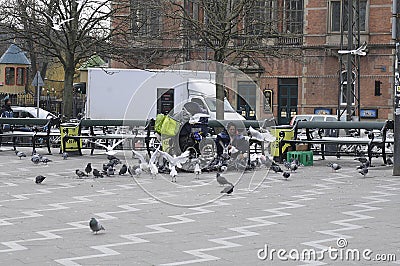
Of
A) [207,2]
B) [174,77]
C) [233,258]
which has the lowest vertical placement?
[233,258]

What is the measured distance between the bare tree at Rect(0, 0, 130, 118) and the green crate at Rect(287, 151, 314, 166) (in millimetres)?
10384

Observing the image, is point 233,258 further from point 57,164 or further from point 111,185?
point 57,164

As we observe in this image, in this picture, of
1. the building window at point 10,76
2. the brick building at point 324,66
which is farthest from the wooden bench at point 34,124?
the building window at point 10,76

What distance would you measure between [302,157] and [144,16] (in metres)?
11.7

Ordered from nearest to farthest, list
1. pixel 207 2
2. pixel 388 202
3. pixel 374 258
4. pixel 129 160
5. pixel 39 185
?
pixel 374 258 → pixel 388 202 → pixel 39 185 → pixel 129 160 → pixel 207 2

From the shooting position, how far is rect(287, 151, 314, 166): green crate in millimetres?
18531

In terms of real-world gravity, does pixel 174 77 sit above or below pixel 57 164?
above

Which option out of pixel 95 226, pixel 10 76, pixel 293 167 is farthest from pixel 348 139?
pixel 10 76

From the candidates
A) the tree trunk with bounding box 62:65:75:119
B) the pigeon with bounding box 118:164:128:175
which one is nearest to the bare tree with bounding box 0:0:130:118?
the tree trunk with bounding box 62:65:75:119

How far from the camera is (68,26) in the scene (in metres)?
26.7

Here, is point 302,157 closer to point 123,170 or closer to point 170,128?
point 170,128

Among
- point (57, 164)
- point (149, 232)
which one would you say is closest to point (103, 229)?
point (149, 232)

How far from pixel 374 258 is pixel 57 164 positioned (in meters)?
11.8

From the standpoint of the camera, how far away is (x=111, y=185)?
14.8 m
